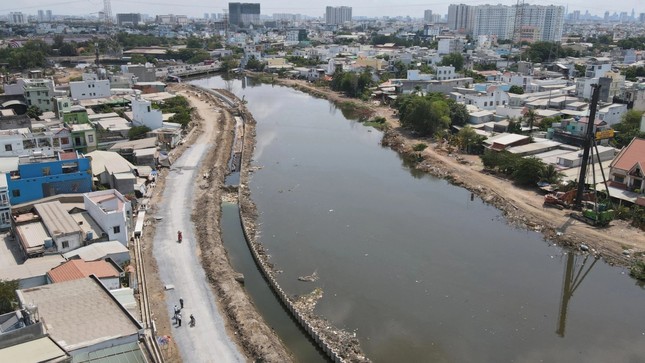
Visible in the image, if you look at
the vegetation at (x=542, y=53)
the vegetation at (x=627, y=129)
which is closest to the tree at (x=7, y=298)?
the vegetation at (x=627, y=129)

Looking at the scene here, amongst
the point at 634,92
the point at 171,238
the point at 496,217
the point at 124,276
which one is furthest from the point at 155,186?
the point at 634,92

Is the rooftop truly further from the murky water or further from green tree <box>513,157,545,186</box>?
green tree <box>513,157,545,186</box>

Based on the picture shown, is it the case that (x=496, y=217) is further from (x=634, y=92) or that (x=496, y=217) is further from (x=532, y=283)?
(x=634, y=92)

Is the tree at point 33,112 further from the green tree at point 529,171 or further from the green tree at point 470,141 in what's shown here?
the green tree at point 529,171

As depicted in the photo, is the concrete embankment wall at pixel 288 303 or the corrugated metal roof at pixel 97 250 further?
the corrugated metal roof at pixel 97 250

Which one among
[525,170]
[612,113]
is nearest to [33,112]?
[525,170]

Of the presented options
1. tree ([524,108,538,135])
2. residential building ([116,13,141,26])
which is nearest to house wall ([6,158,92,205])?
tree ([524,108,538,135])

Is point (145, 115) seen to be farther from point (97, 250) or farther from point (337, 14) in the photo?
point (337, 14)
